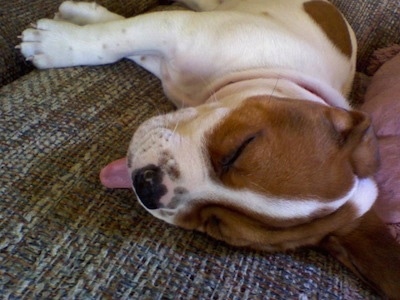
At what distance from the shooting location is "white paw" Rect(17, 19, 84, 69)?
5.72ft

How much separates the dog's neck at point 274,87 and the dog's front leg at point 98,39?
26cm

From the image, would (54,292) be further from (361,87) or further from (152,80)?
(361,87)

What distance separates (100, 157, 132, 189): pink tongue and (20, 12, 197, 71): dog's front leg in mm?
528

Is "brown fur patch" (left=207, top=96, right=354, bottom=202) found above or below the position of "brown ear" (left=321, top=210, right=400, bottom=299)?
above

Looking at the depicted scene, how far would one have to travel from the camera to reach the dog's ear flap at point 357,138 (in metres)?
1.43

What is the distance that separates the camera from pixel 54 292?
42.2 inches

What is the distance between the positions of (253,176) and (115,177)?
367mm

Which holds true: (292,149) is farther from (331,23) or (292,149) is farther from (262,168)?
(331,23)

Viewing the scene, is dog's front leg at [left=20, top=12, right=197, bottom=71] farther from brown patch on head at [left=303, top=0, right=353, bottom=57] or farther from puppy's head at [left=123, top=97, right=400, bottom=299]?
brown patch on head at [left=303, top=0, right=353, bottom=57]

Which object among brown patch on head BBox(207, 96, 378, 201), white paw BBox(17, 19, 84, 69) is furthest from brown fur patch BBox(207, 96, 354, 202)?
white paw BBox(17, 19, 84, 69)

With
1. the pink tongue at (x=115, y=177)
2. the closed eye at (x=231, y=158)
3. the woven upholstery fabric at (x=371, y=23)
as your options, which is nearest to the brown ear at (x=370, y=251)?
the closed eye at (x=231, y=158)

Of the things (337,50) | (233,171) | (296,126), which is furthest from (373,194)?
(337,50)

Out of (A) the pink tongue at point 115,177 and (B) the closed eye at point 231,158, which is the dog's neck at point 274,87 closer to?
(B) the closed eye at point 231,158

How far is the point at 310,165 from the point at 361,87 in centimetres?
111
